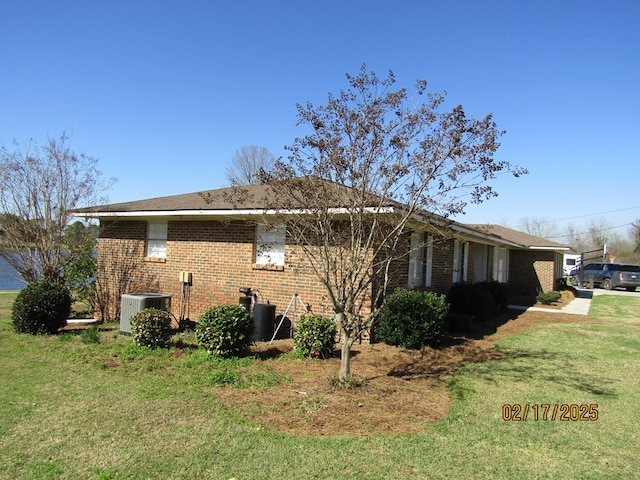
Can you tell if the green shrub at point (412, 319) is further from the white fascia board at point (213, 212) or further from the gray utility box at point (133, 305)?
the gray utility box at point (133, 305)

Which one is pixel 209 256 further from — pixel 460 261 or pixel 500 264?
pixel 500 264

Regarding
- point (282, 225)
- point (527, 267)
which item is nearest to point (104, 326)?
point (282, 225)

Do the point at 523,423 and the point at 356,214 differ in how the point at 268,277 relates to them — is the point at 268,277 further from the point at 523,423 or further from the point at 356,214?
the point at 523,423

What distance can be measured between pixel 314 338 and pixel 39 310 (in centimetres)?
585

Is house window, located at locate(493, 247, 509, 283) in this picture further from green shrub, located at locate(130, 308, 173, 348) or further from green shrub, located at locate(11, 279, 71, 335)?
green shrub, located at locate(11, 279, 71, 335)

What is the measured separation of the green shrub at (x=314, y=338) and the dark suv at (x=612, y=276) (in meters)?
29.5

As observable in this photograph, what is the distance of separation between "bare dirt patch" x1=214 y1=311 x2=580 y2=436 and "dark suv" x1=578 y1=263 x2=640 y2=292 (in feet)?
89.4

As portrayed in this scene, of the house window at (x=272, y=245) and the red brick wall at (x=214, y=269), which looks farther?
the house window at (x=272, y=245)

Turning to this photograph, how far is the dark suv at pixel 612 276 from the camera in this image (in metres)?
30.0

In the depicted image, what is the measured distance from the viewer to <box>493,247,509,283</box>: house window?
20.4 m

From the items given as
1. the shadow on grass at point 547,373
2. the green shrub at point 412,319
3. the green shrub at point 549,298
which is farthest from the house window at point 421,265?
the green shrub at point 549,298

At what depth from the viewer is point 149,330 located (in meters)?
→ 7.87

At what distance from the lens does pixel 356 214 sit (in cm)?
571
